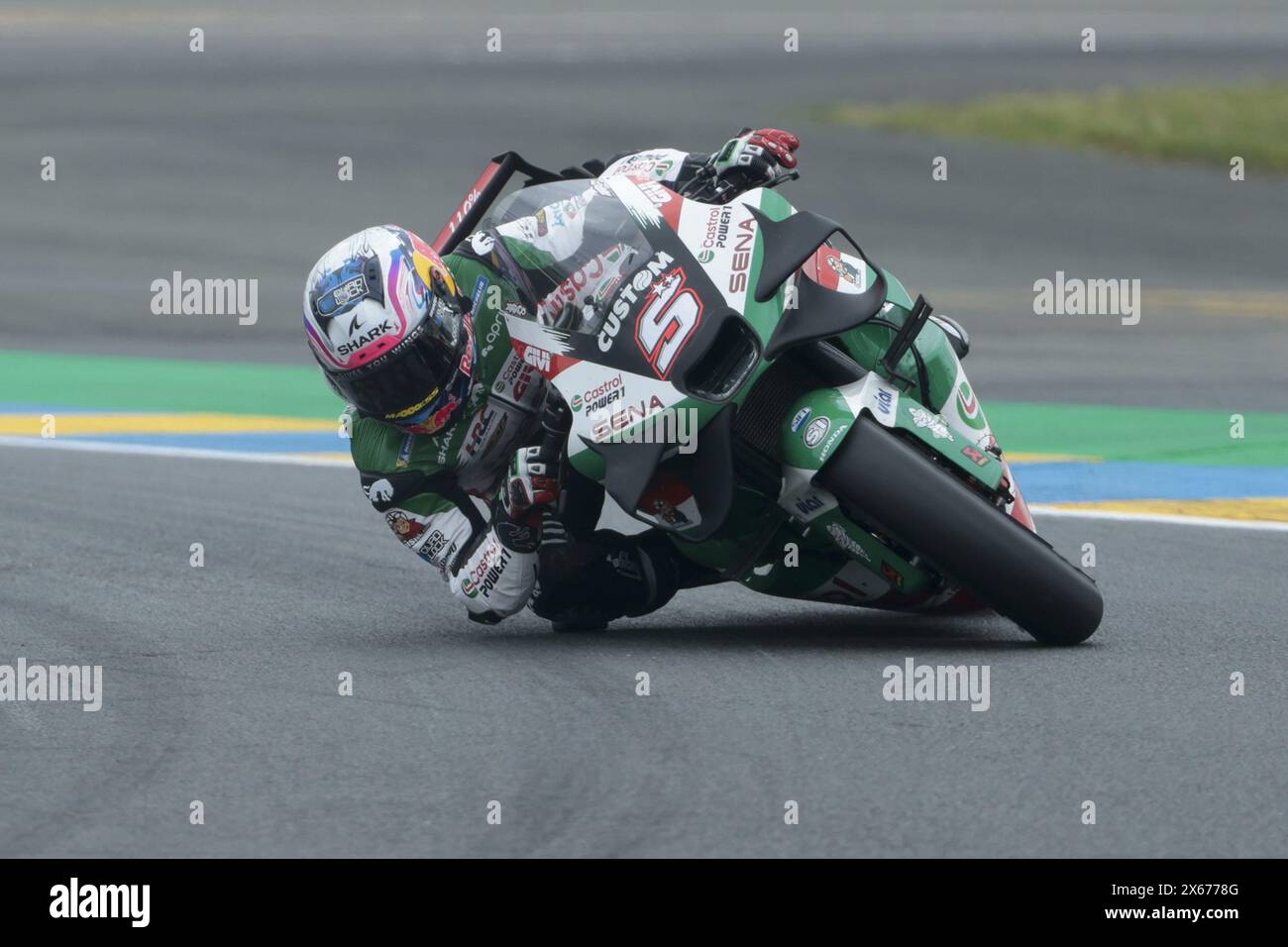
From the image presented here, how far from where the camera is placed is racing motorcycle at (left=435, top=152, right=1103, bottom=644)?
18.6 ft

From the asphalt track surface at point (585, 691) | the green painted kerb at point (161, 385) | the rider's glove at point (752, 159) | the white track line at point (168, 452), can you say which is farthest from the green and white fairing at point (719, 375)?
the green painted kerb at point (161, 385)

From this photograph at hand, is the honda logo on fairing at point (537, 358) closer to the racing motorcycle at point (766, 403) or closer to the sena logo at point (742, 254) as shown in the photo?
the racing motorcycle at point (766, 403)

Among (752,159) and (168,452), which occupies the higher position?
(752,159)

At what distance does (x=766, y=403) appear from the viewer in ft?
19.4

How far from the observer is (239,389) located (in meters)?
13.4

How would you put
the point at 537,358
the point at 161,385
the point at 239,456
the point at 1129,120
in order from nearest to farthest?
the point at 537,358
the point at 239,456
the point at 161,385
the point at 1129,120

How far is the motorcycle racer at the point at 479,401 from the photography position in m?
5.97

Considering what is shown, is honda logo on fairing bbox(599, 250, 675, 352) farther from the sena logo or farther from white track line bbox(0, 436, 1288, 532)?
white track line bbox(0, 436, 1288, 532)

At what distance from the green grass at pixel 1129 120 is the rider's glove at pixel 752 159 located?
1707 cm

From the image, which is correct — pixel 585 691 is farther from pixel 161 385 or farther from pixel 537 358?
pixel 161 385

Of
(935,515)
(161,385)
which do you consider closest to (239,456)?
(161,385)

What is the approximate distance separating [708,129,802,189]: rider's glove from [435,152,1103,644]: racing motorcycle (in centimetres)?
22

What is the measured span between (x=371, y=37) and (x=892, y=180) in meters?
15.7

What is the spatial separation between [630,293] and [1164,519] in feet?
12.0
